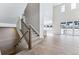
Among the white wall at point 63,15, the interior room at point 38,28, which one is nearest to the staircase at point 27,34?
the interior room at point 38,28

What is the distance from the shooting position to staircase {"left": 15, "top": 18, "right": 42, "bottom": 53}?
7.25 ft

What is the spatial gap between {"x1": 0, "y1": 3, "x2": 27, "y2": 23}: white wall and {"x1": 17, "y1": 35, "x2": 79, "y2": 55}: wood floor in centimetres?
67

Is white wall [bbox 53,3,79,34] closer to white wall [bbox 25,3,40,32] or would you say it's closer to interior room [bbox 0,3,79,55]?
interior room [bbox 0,3,79,55]

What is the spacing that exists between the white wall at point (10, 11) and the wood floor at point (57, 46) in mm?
672

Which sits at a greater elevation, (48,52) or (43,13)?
(43,13)

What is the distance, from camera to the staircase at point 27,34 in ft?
7.25

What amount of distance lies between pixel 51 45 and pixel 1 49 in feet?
3.10

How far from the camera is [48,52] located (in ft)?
7.25

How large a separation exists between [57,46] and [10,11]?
110 centimetres

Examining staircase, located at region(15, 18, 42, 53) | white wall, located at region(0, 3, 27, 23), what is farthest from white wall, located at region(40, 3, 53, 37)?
white wall, located at region(0, 3, 27, 23)

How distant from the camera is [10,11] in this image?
2.22m

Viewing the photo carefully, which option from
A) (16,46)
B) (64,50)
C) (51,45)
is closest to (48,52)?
(51,45)
